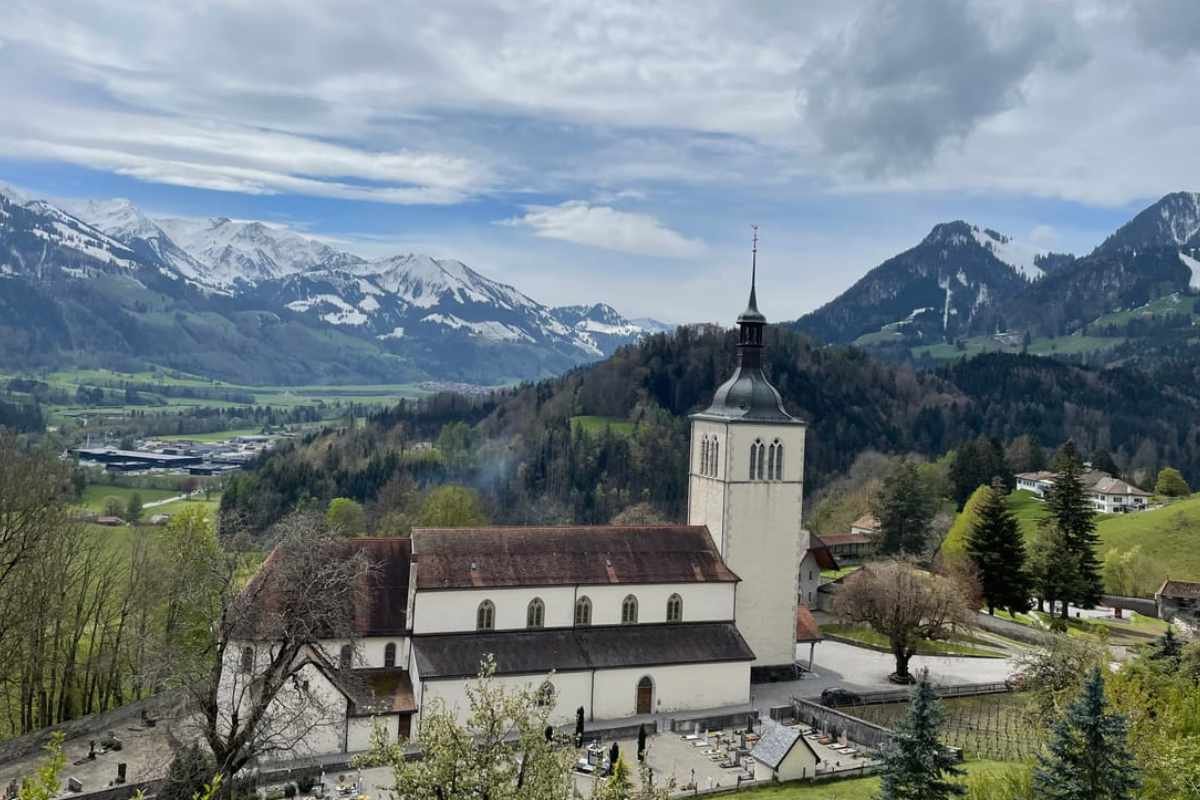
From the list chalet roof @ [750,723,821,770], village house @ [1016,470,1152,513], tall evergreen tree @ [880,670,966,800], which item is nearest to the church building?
chalet roof @ [750,723,821,770]

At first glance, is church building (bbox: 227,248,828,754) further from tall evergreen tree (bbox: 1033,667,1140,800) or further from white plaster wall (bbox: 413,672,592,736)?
tall evergreen tree (bbox: 1033,667,1140,800)

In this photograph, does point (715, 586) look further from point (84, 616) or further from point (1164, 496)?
point (1164, 496)

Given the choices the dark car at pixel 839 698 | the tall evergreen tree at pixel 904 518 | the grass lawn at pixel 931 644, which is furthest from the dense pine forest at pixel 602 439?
the dark car at pixel 839 698

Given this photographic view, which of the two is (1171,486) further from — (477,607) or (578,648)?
(477,607)

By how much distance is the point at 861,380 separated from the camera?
183750mm

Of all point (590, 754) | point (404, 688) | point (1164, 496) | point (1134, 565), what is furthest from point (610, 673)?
point (1164, 496)

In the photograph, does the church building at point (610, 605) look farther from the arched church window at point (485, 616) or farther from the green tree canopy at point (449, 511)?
the green tree canopy at point (449, 511)

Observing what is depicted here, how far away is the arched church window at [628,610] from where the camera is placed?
4678 cm

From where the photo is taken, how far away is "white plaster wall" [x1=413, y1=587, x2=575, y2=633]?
1690 inches

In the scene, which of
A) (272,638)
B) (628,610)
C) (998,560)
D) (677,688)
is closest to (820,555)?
(998,560)

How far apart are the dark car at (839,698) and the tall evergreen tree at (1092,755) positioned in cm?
2236

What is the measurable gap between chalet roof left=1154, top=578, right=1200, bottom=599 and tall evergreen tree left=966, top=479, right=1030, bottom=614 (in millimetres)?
18229

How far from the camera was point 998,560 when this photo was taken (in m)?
68.6

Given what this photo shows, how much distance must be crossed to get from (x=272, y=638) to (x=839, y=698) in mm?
27332
